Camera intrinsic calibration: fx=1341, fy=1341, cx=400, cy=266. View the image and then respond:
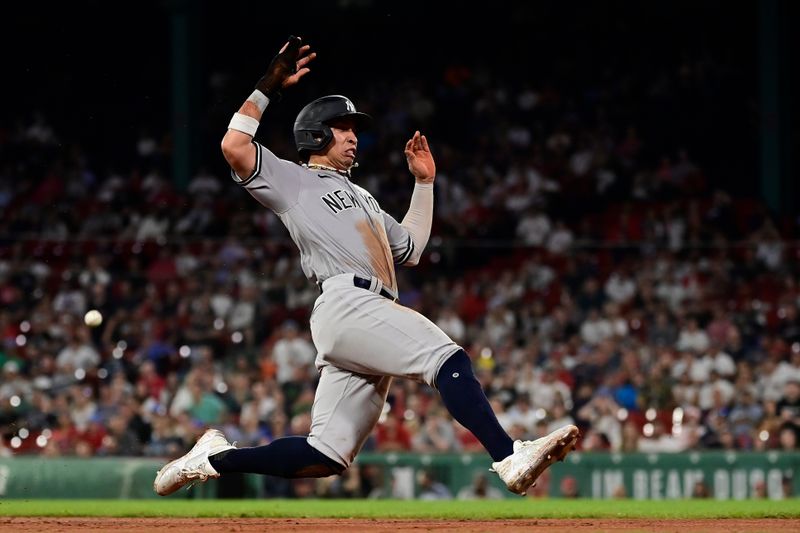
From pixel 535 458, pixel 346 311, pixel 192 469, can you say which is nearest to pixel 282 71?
pixel 346 311

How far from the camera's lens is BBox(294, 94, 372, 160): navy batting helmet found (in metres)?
5.68

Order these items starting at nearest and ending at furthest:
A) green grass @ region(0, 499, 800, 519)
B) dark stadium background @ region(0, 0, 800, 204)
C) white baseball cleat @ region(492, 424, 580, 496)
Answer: white baseball cleat @ region(492, 424, 580, 496) < green grass @ region(0, 499, 800, 519) < dark stadium background @ region(0, 0, 800, 204)

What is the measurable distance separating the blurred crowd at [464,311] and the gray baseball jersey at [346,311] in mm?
6728

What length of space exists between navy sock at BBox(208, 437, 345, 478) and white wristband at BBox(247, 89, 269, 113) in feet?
4.53

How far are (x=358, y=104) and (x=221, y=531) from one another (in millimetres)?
13227

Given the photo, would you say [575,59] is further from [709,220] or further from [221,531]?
[221,531]

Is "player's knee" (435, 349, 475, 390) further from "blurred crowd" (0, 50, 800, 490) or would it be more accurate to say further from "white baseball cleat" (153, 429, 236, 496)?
"blurred crowd" (0, 50, 800, 490)

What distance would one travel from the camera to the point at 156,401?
1305 cm

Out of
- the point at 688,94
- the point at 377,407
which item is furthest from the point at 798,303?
the point at 377,407

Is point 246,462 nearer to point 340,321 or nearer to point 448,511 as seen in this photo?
point 340,321

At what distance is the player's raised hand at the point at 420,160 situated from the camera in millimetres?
6215

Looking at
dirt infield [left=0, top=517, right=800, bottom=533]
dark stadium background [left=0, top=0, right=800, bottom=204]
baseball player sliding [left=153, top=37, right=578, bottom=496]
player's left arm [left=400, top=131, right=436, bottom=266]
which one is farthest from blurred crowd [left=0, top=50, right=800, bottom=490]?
baseball player sliding [left=153, top=37, right=578, bottom=496]

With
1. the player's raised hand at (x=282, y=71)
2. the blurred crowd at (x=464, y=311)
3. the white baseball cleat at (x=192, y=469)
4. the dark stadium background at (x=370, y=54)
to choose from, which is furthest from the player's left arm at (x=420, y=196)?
the dark stadium background at (x=370, y=54)

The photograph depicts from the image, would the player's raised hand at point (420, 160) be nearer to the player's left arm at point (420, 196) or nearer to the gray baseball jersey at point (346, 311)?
the player's left arm at point (420, 196)
